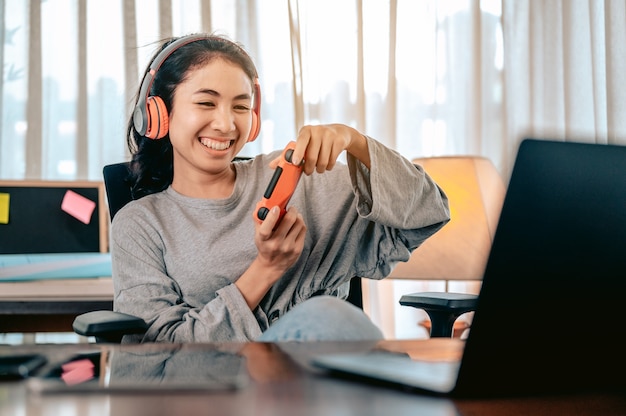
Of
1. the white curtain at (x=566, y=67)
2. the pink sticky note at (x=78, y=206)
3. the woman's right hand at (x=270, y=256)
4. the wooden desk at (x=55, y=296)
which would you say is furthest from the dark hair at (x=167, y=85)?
the white curtain at (x=566, y=67)

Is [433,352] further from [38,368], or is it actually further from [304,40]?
[304,40]

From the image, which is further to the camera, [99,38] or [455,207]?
[99,38]

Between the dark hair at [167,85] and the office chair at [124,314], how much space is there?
35 mm

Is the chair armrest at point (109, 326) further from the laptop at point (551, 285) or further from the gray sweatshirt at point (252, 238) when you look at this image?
the laptop at point (551, 285)

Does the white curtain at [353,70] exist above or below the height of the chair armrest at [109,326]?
above

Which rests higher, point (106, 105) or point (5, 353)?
point (106, 105)

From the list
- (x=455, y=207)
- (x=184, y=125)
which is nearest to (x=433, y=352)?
(x=184, y=125)

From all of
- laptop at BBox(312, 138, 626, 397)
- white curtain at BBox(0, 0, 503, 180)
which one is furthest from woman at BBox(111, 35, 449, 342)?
white curtain at BBox(0, 0, 503, 180)

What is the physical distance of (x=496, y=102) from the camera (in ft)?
9.23

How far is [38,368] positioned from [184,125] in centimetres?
83

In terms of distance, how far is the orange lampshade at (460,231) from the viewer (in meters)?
1.85

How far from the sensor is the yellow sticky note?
6.25 ft

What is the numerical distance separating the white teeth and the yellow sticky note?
0.82 metres

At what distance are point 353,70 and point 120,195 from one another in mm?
1406
